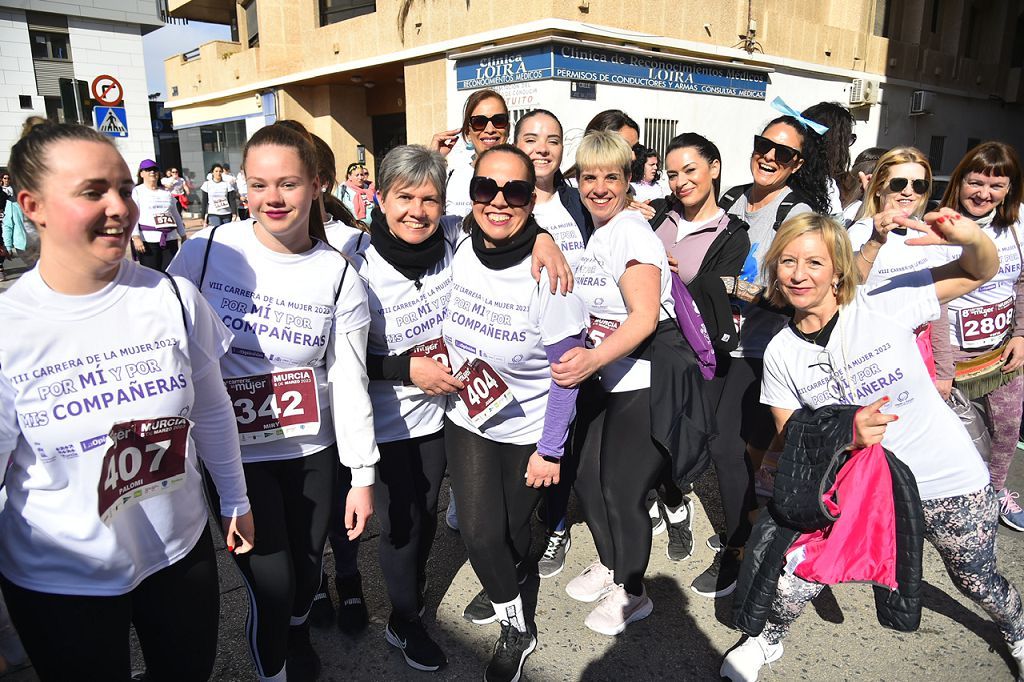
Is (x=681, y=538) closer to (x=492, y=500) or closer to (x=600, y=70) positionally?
(x=492, y=500)

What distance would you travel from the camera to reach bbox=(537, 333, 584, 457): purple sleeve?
244cm

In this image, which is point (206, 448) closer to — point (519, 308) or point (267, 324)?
point (267, 324)

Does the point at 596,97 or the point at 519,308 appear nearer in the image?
the point at 519,308

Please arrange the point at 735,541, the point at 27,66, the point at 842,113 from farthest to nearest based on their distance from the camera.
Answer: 1. the point at 27,66
2. the point at 842,113
3. the point at 735,541

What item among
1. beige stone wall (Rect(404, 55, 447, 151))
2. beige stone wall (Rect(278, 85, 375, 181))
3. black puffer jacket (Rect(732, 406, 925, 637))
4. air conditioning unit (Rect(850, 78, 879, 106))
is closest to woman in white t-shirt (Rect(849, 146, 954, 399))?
black puffer jacket (Rect(732, 406, 925, 637))

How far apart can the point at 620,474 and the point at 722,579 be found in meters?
0.94

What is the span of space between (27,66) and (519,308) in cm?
3180

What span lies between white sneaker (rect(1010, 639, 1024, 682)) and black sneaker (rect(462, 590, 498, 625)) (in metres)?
2.09

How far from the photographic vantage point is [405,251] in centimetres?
255

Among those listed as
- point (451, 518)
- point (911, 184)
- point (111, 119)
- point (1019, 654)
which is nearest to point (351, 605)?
point (451, 518)

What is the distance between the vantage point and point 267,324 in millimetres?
2248

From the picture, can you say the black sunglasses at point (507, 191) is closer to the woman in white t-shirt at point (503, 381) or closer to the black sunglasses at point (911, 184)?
the woman in white t-shirt at point (503, 381)

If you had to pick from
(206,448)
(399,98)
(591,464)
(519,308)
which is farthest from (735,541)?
(399,98)

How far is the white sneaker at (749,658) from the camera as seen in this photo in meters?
2.62
